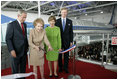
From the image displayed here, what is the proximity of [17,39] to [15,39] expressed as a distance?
0.08 feet

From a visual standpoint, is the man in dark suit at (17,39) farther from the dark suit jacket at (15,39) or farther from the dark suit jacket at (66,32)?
the dark suit jacket at (66,32)

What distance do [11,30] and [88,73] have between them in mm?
1728

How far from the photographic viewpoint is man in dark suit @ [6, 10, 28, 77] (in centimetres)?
144

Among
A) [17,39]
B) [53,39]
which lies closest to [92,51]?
[53,39]

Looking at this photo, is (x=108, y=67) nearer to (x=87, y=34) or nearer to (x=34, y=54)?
(x=87, y=34)

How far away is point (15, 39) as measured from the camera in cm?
149

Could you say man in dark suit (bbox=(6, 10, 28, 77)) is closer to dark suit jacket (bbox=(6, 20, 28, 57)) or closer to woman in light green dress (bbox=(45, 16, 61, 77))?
dark suit jacket (bbox=(6, 20, 28, 57))

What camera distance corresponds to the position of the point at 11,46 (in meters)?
1.42

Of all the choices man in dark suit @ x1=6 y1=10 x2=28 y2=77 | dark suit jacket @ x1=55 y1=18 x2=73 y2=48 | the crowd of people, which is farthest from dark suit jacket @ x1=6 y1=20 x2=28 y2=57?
the crowd of people

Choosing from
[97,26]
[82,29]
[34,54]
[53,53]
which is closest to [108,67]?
[53,53]

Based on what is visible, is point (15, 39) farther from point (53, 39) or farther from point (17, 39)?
point (53, 39)

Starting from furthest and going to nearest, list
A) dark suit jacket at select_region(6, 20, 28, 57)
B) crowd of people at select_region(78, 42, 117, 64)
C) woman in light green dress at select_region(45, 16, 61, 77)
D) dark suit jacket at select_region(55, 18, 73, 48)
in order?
1. crowd of people at select_region(78, 42, 117, 64)
2. dark suit jacket at select_region(55, 18, 73, 48)
3. woman in light green dress at select_region(45, 16, 61, 77)
4. dark suit jacket at select_region(6, 20, 28, 57)

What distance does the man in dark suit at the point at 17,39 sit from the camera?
1.44 m

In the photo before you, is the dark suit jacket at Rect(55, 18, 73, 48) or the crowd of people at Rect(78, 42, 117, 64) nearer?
the dark suit jacket at Rect(55, 18, 73, 48)
